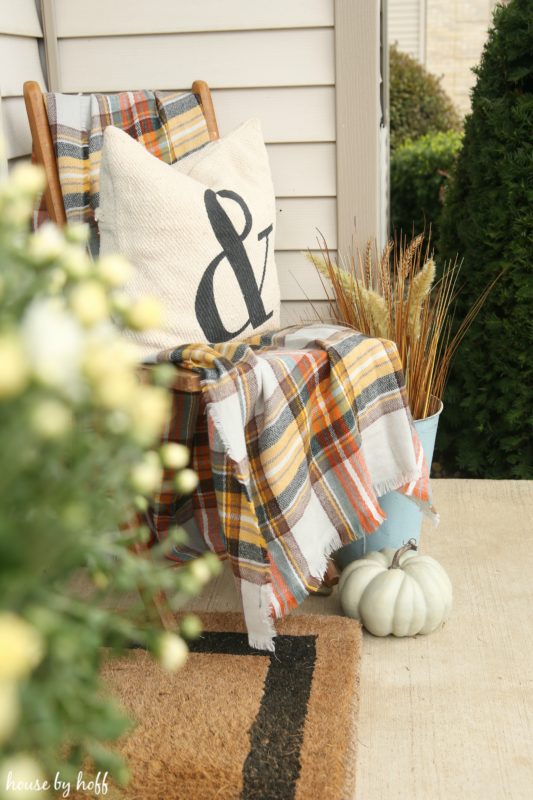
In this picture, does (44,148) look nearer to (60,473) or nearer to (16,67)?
(16,67)

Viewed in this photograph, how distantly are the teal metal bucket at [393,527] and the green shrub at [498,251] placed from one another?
24.8 inches

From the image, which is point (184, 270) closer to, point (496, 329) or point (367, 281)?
point (367, 281)

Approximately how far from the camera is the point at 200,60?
2.72 meters

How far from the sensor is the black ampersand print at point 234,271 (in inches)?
85.3

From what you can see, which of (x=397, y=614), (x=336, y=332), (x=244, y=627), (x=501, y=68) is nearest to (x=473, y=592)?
(x=397, y=614)

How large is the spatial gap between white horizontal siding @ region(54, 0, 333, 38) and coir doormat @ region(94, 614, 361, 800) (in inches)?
66.5

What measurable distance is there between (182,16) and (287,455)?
148 cm

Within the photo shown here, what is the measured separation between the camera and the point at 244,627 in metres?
2.12

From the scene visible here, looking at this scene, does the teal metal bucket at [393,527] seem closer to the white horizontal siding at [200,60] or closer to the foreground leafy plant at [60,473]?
the white horizontal siding at [200,60]

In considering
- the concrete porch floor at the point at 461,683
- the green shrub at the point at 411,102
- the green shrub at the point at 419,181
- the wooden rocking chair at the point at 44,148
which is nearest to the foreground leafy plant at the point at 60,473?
the concrete porch floor at the point at 461,683

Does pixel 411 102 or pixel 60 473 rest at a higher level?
pixel 60 473

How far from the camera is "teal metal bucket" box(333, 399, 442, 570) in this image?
7.71 ft

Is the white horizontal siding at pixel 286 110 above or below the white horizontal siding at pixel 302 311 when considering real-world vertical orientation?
above

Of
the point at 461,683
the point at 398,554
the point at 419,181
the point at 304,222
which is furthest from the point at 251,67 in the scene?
the point at 419,181
